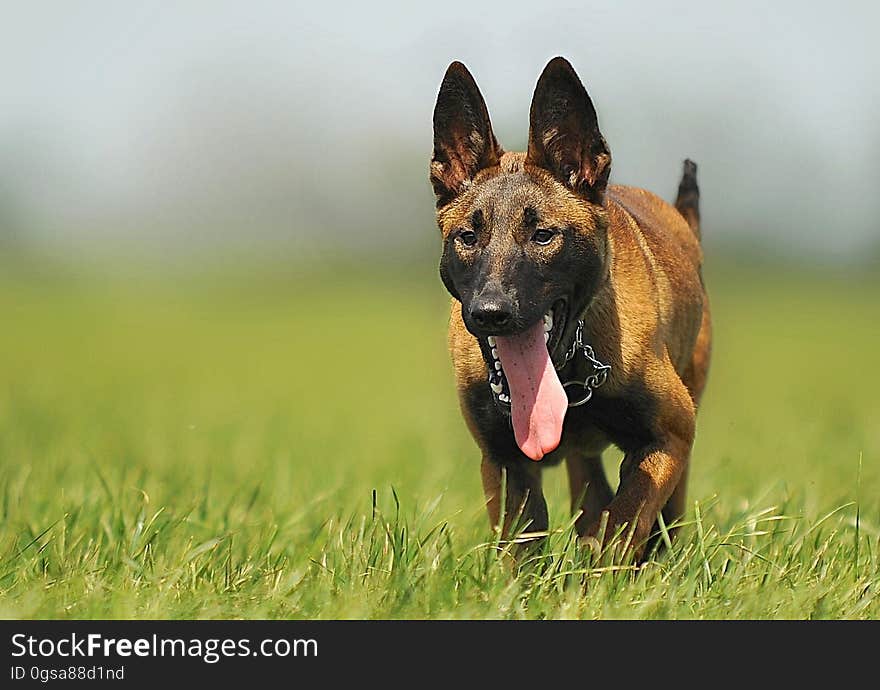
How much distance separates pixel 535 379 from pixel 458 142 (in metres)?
0.96

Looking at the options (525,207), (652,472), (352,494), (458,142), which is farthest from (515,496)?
(352,494)

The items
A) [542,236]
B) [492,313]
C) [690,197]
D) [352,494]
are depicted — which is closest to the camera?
[492,313]

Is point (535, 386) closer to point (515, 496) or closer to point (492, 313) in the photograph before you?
point (492, 313)

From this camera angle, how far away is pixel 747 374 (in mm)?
17141

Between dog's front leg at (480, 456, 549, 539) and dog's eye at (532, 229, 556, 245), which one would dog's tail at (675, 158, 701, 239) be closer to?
dog's front leg at (480, 456, 549, 539)

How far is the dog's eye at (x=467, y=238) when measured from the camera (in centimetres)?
473

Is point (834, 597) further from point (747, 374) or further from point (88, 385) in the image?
point (747, 374)

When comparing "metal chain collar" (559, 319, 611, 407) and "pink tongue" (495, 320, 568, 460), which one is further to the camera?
"metal chain collar" (559, 319, 611, 407)

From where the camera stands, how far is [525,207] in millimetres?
4738

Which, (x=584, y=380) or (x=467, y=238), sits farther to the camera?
(x=584, y=380)

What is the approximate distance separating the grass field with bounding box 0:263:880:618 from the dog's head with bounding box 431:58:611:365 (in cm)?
81

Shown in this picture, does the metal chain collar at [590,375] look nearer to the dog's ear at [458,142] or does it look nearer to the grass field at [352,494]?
the grass field at [352,494]

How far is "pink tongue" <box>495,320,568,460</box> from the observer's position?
472 centimetres

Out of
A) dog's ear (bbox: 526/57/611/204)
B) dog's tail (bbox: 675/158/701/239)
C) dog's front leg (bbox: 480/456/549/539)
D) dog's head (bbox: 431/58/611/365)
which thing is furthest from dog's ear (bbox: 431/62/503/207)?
dog's tail (bbox: 675/158/701/239)
